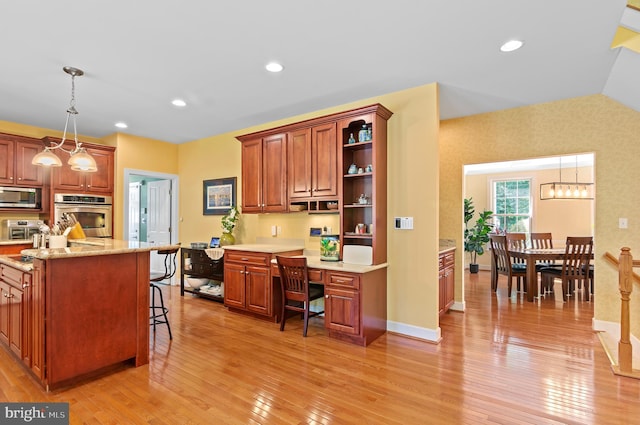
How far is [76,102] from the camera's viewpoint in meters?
4.01

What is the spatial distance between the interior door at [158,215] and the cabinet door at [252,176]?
244cm

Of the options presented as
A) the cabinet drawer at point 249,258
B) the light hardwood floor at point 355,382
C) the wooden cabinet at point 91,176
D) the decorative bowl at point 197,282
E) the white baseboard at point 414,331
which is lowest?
the light hardwood floor at point 355,382

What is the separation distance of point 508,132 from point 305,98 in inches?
106

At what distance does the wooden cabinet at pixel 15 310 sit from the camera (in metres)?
2.61

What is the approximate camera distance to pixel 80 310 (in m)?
2.55

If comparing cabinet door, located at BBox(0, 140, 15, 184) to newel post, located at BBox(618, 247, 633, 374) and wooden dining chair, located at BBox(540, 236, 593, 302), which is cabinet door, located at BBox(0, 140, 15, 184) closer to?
newel post, located at BBox(618, 247, 633, 374)

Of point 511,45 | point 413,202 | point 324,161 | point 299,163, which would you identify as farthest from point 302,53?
point 413,202

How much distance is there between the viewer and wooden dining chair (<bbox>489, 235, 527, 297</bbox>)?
5348 mm

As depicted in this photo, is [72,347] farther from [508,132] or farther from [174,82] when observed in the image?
[508,132]

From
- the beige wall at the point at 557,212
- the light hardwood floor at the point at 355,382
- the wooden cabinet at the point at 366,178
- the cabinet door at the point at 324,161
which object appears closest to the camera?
the light hardwood floor at the point at 355,382

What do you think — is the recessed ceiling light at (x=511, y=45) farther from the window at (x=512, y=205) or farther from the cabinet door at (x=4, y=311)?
the window at (x=512, y=205)

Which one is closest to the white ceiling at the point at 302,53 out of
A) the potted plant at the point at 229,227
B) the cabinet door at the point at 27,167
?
the cabinet door at the point at 27,167

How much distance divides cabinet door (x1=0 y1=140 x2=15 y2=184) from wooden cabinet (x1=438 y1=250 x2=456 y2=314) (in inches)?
235

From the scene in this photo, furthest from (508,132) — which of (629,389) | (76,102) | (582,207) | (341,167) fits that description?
(76,102)
